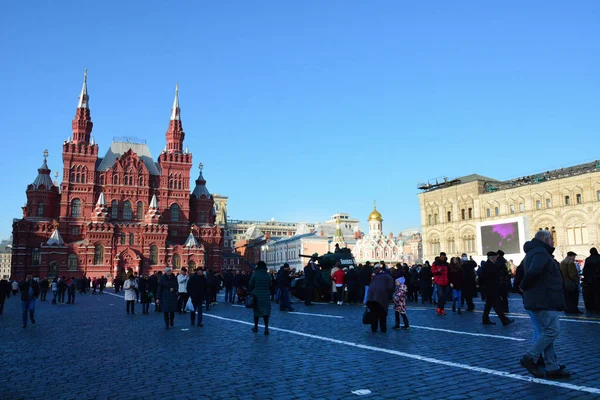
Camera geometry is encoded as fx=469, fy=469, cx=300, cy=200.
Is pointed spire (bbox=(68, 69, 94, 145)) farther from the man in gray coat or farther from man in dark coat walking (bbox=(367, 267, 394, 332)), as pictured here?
the man in gray coat

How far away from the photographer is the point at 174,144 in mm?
70688

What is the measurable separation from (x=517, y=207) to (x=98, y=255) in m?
52.1

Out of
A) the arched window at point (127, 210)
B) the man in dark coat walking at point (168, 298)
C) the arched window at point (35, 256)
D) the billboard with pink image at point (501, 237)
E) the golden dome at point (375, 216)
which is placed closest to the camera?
the man in dark coat walking at point (168, 298)

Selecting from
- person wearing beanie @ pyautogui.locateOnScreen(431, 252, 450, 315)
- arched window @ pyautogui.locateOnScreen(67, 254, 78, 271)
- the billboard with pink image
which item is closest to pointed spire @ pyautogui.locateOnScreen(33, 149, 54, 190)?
arched window @ pyautogui.locateOnScreen(67, 254, 78, 271)

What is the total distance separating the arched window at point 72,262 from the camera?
2290 inches

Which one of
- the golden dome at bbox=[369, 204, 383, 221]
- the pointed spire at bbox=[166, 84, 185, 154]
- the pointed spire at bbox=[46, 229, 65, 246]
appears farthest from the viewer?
the golden dome at bbox=[369, 204, 383, 221]

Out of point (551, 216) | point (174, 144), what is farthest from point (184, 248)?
point (551, 216)

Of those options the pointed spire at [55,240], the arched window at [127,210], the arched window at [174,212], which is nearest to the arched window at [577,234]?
the arched window at [174,212]

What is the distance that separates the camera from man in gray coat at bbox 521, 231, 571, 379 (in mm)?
6242

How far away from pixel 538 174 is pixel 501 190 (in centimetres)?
467

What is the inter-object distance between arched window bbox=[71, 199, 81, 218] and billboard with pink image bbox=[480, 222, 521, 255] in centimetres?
4989

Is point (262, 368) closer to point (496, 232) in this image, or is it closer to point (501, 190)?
point (496, 232)

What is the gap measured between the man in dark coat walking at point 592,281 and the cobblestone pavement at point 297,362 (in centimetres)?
200

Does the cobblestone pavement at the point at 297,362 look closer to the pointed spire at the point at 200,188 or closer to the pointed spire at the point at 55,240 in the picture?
the pointed spire at the point at 55,240
